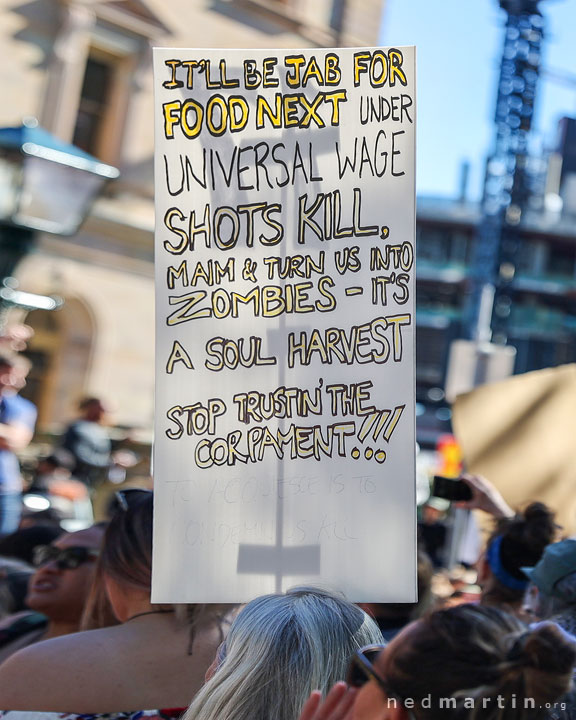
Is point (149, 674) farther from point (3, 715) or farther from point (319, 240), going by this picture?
point (319, 240)

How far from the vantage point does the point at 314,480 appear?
1.97 meters

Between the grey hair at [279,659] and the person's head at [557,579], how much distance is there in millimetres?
766

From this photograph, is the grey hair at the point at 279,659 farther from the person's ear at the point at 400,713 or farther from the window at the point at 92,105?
the window at the point at 92,105

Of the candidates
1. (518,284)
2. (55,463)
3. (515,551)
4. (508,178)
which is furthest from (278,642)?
(518,284)

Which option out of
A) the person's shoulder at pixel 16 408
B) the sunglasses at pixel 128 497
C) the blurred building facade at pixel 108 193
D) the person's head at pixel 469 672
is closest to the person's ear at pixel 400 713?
the person's head at pixel 469 672

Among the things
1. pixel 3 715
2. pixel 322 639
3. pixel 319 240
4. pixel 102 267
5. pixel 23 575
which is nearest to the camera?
pixel 322 639

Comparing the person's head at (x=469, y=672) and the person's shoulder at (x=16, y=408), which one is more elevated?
the person's shoulder at (x=16, y=408)

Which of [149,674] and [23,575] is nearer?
[149,674]

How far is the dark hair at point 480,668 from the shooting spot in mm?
1055

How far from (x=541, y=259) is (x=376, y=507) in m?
42.8

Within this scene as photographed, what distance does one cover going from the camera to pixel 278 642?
57.5 inches

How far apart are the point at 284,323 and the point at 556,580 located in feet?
2.85

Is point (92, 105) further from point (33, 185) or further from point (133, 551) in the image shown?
point (133, 551)

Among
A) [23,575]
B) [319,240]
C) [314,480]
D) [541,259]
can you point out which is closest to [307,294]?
[319,240]
